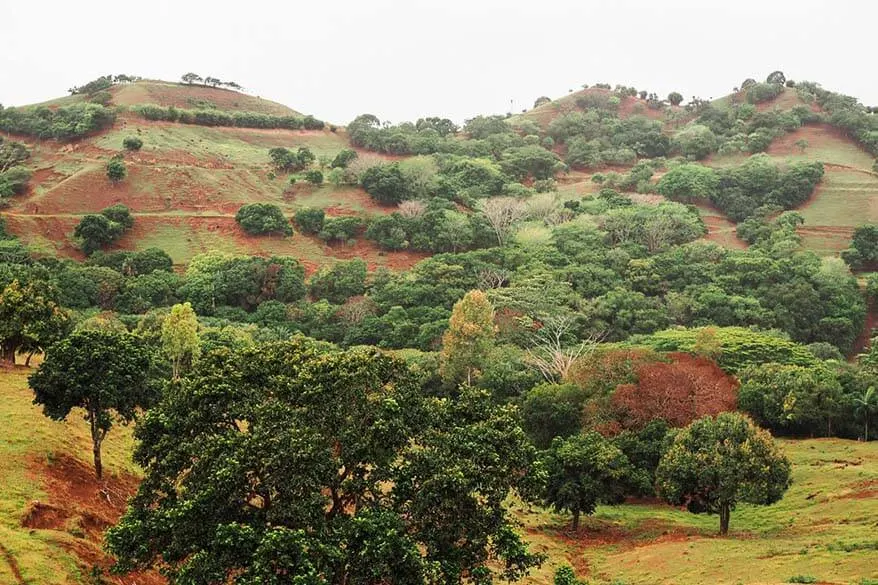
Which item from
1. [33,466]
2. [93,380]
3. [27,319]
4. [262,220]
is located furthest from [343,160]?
[33,466]

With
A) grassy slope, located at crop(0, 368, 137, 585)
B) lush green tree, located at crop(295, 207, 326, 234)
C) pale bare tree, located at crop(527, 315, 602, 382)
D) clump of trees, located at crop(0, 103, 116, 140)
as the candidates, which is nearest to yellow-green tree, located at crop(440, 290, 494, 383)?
pale bare tree, located at crop(527, 315, 602, 382)

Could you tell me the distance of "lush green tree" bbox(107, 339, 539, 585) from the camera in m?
16.5

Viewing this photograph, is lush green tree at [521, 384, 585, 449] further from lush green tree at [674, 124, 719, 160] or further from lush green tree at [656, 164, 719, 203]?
lush green tree at [674, 124, 719, 160]

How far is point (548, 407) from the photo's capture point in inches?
1722

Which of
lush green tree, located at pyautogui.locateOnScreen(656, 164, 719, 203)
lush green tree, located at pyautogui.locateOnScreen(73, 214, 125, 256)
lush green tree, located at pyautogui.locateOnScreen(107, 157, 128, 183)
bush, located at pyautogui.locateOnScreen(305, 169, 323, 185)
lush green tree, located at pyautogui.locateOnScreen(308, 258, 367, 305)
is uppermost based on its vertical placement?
lush green tree, located at pyautogui.locateOnScreen(656, 164, 719, 203)

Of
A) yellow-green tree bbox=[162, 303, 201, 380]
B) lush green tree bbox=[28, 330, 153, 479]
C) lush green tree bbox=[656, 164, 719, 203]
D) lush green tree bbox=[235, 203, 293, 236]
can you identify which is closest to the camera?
lush green tree bbox=[28, 330, 153, 479]

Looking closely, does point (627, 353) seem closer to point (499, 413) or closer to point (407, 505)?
point (499, 413)

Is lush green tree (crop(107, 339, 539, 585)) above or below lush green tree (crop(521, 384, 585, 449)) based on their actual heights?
Result: above

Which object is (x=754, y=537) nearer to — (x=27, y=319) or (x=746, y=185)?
(x=27, y=319)

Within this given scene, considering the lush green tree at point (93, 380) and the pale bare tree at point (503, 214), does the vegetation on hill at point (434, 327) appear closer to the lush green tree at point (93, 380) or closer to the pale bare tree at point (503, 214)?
the lush green tree at point (93, 380)

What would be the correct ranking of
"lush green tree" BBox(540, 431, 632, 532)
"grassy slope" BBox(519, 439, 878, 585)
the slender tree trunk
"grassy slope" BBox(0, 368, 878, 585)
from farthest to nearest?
"lush green tree" BBox(540, 431, 632, 532), the slender tree trunk, "grassy slope" BBox(519, 439, 878, 585), "grassy slope" BBox(0, 368, 878, 585)

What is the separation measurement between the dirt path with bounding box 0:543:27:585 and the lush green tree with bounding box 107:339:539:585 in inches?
94.7

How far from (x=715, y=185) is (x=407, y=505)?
308 feet

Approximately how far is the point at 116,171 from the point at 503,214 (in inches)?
1826
